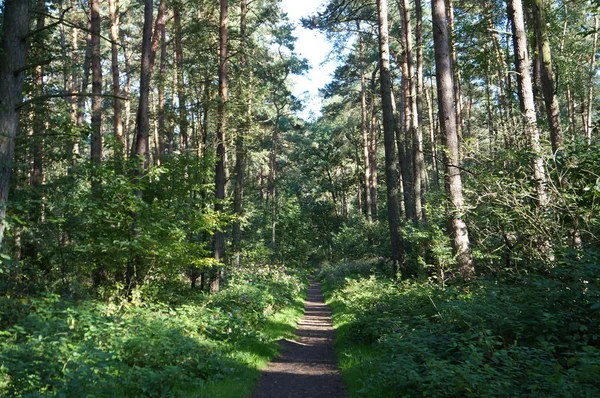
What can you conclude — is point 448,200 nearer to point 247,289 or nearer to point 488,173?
point 488,173

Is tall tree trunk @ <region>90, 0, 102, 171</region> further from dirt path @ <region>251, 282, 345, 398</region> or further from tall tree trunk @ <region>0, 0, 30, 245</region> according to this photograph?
dirt path @ <region>251, 282, 345, 398</region>

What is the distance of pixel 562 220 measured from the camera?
260 inches

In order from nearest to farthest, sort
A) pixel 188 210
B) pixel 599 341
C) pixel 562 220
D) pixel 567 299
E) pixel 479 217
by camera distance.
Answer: pixel 599 341 → pixel 567 299 → pixel 562 220 → pixel 479 217 → pixel 188 210

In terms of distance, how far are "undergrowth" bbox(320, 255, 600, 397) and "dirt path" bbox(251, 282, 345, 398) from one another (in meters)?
0.35

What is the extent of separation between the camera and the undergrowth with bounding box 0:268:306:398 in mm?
4387

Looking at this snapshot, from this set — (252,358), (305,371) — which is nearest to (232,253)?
(252,358)

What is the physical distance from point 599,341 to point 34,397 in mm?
5459

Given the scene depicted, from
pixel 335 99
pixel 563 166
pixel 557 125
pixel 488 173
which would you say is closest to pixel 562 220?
pixel 563 166

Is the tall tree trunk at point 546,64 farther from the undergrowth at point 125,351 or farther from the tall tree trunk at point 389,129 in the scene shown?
the undergrowth at point 125,351

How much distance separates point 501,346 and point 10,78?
7.48 m

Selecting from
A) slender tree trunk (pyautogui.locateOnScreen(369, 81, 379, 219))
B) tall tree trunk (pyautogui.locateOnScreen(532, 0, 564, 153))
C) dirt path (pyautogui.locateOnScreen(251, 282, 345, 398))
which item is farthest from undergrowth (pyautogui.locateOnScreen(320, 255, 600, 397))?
slender tree trunk (pyautogui.locateOnScreen(369, 81, 379, 219))

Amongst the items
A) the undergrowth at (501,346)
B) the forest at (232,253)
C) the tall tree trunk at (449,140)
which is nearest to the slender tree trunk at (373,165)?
the forest at (232,253)

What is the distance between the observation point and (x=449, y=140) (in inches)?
360

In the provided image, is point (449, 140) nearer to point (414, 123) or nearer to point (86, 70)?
point (414, 123)
